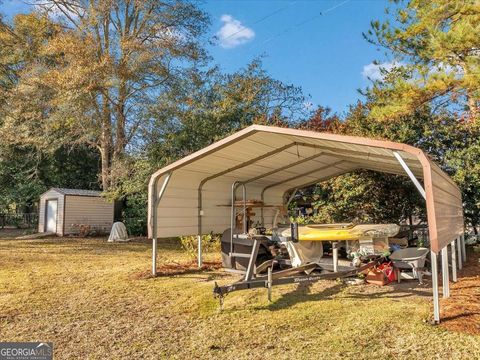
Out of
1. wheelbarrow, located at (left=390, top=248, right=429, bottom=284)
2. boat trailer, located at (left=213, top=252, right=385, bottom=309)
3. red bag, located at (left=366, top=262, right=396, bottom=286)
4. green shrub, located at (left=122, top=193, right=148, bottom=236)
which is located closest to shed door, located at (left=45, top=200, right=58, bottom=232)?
green shrub, located at (left=122, top=193, right=148, bottom=236)

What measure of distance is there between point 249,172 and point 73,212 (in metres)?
11.6

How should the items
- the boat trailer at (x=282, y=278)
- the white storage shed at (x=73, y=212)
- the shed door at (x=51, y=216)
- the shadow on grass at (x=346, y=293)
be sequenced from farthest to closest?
1. the shed door at (x=51, y=216)
2. the white storage shed at (x=73, y=212)
3. the shadow on grass at (x=346, y=293)
4. the boat trailer at (x=282, y=278)

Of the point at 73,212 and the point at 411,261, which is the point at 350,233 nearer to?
the point at 411,261

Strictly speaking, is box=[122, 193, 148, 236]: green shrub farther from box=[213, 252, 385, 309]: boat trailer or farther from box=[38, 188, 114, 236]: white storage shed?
box=[213, 252, 385, 309]: boat trailer

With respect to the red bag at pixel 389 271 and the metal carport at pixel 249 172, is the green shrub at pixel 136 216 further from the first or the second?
the red bag at pixel 389 271

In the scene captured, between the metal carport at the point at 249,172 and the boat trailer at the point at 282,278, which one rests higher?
the metal carport at the point at 249,172

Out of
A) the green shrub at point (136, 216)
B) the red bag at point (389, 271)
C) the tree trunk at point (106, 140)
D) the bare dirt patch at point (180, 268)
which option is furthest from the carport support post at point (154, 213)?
the green shrub at point (136, 216)

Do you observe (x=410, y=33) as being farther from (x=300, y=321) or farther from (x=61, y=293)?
(x=61, y=293)

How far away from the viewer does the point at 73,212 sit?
17547 millimetres
